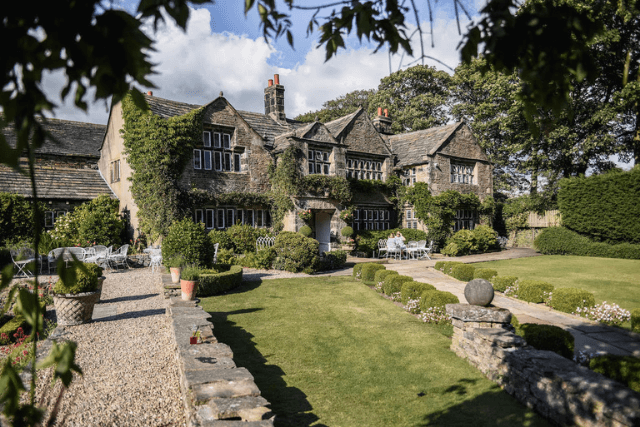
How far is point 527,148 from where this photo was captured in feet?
89.5

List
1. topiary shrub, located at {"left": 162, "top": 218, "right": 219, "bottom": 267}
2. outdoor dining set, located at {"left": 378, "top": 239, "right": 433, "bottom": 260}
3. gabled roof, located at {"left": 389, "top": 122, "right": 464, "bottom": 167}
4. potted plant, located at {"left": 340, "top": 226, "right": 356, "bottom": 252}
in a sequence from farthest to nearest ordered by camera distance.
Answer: gabled roof, located at {"left": 389, "top": 122, "right": 464, "bottom": 167}, outdoor dining set, located at {"left": 378, "top": 239, "right": 433, "bottom": 260}, potted plant, located at {"left": 340, "top": 226, "right": 356, "bottom": 252}, topiary shrub, located at {"left": 162, "top": 218, "right": 219, "bottom": 267}

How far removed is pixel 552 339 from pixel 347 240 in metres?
14.8

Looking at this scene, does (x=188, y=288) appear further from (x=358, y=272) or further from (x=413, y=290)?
(x=358, y=272)

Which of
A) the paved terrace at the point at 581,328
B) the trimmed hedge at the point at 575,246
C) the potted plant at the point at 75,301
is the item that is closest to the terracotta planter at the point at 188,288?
the potted plant at the point at 75,301

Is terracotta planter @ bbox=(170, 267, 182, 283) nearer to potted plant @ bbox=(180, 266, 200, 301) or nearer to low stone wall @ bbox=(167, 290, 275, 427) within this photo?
potted plant @ bbox=(180, 266, 200, 301)

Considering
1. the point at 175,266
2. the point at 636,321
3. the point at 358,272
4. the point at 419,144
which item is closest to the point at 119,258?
the point at 175,266

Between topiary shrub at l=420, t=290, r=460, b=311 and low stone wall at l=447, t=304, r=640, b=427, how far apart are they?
1.74m

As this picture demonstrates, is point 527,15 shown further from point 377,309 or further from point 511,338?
point 377,309

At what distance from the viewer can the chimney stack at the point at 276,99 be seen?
23.6 m

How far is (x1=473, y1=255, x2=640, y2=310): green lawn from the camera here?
1143cm

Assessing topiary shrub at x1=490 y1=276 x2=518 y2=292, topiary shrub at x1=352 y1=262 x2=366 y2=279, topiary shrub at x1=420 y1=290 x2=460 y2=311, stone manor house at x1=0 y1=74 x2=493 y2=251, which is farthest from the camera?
stone manor house at x1=0 y1=74 x2=493 y2=251

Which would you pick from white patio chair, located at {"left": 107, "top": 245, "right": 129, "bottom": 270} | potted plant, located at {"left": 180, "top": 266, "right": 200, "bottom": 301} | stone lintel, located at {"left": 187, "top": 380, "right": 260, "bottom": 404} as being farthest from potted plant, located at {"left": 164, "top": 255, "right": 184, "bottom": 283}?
stone lintel, located at {"left": 187, "top": 380, "right": 260, "bottom": 404}

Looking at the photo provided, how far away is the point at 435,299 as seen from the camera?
9000 millimetres

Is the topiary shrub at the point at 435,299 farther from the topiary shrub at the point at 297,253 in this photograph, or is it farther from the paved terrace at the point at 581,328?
the topiary shrub at the point at 297,253
